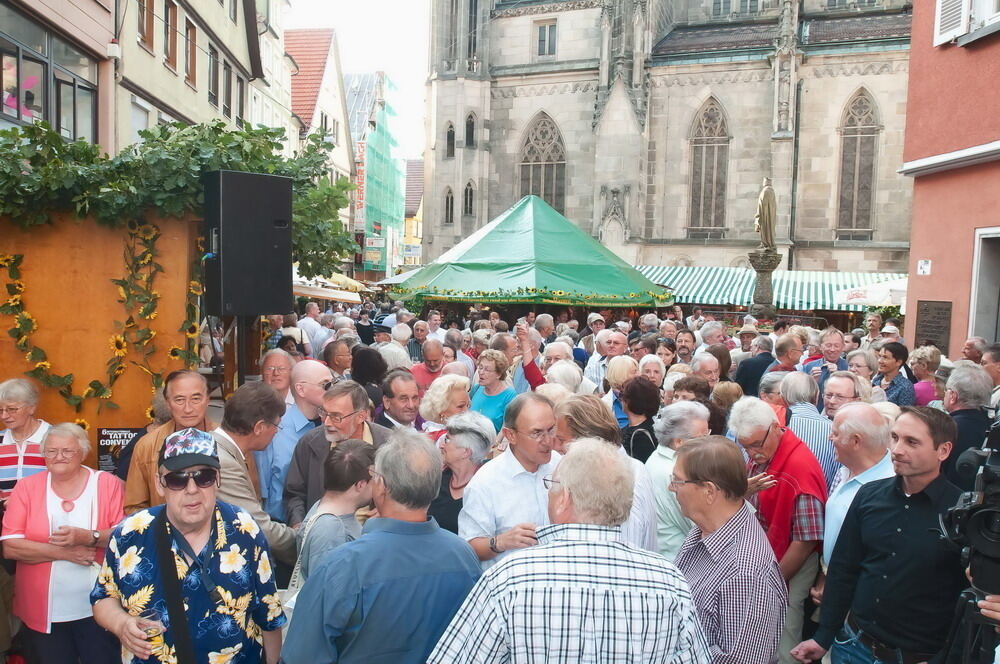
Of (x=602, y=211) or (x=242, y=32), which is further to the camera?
(x=602, y=211)

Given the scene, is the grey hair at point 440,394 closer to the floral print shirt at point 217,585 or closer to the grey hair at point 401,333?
the floral print shirt at point 217,585

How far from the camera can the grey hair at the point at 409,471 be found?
2.88 meters

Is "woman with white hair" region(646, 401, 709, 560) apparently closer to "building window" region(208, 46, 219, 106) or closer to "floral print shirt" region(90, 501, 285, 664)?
"floral print shirt" region(90, 501, 285, 664)

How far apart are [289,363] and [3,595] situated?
2591mm

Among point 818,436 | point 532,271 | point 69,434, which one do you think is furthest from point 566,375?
point 532,271

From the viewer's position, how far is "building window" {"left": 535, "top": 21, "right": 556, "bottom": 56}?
117 ft

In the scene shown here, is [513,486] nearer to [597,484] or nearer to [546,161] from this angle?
[597,484]

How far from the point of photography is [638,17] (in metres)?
32.9

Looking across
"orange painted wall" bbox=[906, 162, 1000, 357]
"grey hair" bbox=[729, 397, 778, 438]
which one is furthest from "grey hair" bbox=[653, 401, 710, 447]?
"orange painted wall" bbox=[906, 162, 1000, 357]

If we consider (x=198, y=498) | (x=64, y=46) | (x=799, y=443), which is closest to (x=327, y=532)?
(x=198, y=498)

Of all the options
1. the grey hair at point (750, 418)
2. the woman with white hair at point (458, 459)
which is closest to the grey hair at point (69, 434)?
the woman with white hair at point (458, 459)

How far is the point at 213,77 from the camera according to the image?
19.0 meters

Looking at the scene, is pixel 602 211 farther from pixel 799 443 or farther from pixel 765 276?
pixel 799 443

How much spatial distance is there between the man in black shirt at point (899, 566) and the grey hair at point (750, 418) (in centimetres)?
70
